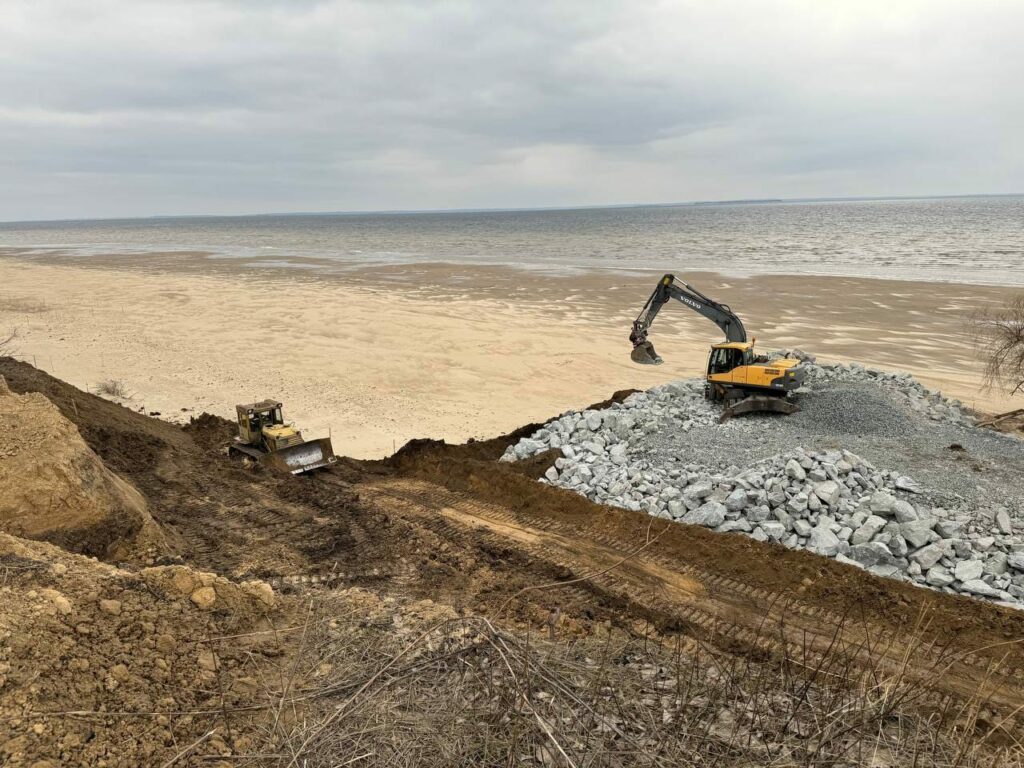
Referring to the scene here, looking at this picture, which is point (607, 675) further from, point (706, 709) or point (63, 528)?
point (63, 528)

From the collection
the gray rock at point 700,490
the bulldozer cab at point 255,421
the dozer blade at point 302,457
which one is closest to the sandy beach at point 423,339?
the dozer blade at point 302,457

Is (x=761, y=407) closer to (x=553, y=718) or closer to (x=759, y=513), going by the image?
(x=759, y=513)

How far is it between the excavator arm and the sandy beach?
13.0 ft

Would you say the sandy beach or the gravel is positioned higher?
the sandy beach

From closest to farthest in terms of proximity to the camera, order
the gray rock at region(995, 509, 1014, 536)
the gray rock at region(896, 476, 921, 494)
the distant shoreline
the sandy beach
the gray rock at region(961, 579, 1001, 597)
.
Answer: the gray rock at region(961, 579, 1001, 597) → the gray rock at region(995, 509, 1014, 536) → the gray rock at region(896, 476, 921, 494) → the sandy beach → the distant shoreline

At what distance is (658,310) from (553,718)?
13198 mm

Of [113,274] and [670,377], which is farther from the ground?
[113,274]

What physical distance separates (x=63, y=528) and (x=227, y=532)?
237 cm

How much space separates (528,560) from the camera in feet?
32.2

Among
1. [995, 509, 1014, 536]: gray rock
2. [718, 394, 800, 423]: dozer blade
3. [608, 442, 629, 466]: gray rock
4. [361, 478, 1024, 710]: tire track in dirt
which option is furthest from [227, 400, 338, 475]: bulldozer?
[995, 509, 1014, 536]: gray rock

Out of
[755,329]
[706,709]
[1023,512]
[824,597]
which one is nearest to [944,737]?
[706,709]

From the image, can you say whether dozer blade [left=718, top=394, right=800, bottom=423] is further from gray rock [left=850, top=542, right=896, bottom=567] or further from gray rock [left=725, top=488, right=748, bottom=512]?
gray rock [left=850, top=542, right=896, bottom=567]

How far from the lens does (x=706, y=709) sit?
4.55 meters

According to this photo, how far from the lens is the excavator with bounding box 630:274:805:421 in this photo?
14195 millimetres
